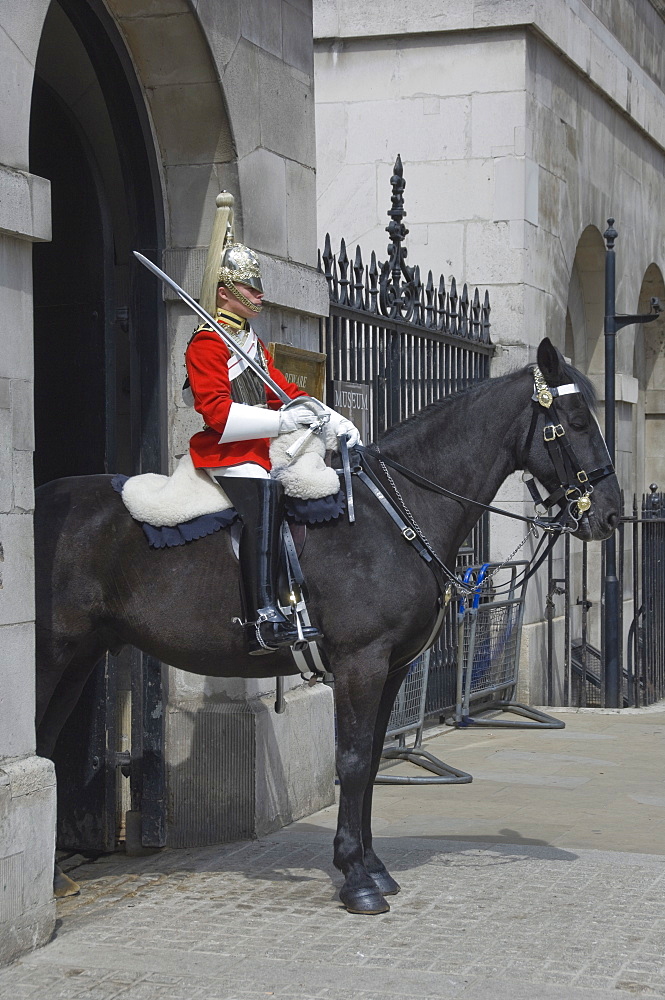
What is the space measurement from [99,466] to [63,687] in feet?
4.49

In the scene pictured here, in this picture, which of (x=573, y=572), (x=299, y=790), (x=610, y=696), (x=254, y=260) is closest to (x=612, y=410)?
(x=610, y=696)

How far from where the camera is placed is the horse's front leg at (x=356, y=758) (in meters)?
5.58

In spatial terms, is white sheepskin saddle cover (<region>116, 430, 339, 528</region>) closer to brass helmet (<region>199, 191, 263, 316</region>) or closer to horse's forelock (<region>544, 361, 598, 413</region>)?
brass helmet (<region>199, 191, 263, 316</region>)

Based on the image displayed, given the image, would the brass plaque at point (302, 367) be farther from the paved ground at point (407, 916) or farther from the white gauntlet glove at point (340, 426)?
the paved ground at point (407, 916)

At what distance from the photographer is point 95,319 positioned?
7.04 meters

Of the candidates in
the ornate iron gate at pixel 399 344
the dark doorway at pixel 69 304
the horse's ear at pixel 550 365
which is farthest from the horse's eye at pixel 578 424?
the ornate iron gate at pixel 399 344

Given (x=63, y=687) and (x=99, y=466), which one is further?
(x=99, y=466)

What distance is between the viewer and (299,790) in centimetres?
739

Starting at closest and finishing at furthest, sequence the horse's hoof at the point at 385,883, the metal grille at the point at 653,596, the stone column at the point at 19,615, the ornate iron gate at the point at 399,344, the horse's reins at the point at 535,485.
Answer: the stone column at the point at 19,615, the horse's reins at the point at 535,485, the horse's hoof at the point at 385,883, the ornate iron gate at the point at 399,344, the metal grille at the point at 653,596

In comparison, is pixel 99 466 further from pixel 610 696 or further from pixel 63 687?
pixel 610 696

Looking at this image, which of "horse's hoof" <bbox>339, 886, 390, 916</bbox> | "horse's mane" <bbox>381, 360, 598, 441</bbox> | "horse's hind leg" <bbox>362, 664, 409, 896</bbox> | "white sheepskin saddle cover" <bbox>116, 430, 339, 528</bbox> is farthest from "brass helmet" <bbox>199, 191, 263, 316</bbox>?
"horse's hoof" <bbox>339, 886, 390, 916</bbox>

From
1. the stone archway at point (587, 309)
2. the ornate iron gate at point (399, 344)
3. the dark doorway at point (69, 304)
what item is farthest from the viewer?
the stone archway at point (587, 309)

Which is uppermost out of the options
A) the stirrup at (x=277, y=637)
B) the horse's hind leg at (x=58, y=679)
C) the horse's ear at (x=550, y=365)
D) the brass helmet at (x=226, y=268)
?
the brass helmet at (x=226, y=268)

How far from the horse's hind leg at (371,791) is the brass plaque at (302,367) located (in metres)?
2.01
